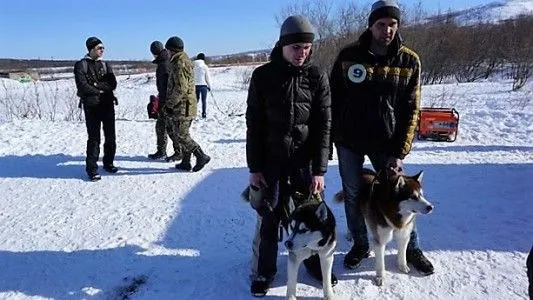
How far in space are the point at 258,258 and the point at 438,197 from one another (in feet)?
9.94

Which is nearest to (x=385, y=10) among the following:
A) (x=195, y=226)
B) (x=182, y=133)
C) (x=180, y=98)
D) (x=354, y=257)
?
(x=354, y=257)

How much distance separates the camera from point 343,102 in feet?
10.8

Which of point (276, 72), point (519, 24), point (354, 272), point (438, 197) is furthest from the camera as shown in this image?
point (519, 24)

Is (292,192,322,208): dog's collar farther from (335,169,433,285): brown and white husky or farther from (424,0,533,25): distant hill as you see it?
(424,0,533,25): distant hill

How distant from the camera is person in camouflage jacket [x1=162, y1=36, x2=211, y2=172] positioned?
19.9ft

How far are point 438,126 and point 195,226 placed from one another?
225 inches

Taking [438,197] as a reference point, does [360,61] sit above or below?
above

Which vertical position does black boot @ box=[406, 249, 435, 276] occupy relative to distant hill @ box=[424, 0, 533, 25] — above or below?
below

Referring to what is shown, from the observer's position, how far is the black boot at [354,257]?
11.6 feet

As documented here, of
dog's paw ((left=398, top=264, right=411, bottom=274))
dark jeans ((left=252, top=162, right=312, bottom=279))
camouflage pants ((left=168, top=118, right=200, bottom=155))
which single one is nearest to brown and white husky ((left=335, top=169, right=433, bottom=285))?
dog's paw ((left=398, top=264, right=411, bottom=274))

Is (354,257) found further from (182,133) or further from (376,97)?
(182,133)

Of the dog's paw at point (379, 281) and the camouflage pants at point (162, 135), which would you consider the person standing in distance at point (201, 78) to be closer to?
the camouflage pants at point (162, 135)

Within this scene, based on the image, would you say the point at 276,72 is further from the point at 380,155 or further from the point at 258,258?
the point at 258,258

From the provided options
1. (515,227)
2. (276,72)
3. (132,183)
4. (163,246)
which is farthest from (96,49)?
(515,227)
